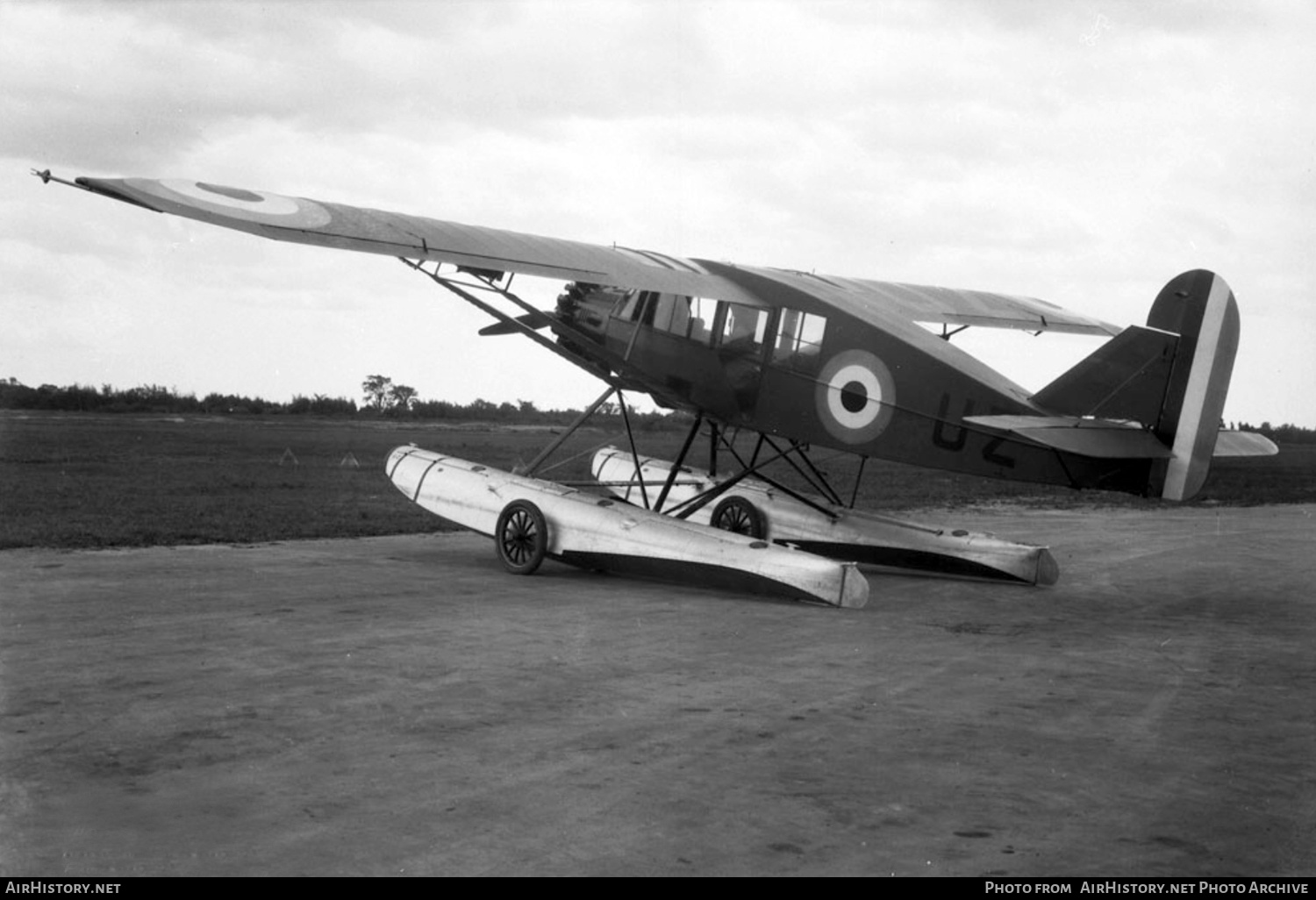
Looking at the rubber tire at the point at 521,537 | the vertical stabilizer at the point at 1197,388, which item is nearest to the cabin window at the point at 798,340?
the rubber tire at the point at 521,537

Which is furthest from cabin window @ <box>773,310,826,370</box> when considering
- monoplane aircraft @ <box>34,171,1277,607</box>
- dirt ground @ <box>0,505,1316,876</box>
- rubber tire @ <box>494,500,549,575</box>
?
rubber tire @ <box>494,500,549,575</box>

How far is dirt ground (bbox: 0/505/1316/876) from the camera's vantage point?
15.4ft

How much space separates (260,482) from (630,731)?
17215mm

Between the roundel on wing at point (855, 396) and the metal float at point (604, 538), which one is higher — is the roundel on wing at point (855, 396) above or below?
A: above

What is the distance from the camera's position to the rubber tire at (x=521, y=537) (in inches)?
494

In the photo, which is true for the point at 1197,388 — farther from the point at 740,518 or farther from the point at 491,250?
the point at 491,250

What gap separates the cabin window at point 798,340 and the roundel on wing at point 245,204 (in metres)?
4.58

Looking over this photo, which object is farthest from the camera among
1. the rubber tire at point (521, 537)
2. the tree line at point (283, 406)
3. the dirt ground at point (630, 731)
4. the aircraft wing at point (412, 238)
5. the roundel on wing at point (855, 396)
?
the tree line at point (283, 406)

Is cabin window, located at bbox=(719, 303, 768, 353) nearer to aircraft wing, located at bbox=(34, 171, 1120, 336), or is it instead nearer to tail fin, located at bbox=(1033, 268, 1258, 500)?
aircraft wing, located at bbox=(34, 171, 1120, 336)

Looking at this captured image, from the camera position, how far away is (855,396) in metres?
12.4

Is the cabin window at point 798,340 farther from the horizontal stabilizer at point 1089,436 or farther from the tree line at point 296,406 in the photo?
the tree line at point 296,406

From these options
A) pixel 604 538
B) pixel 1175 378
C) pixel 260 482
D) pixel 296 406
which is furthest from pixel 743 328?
pixel 296 406

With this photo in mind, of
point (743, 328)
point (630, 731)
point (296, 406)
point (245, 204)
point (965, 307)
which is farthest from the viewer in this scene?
point (296, 406)

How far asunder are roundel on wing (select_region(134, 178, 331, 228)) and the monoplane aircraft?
0.03 metres
